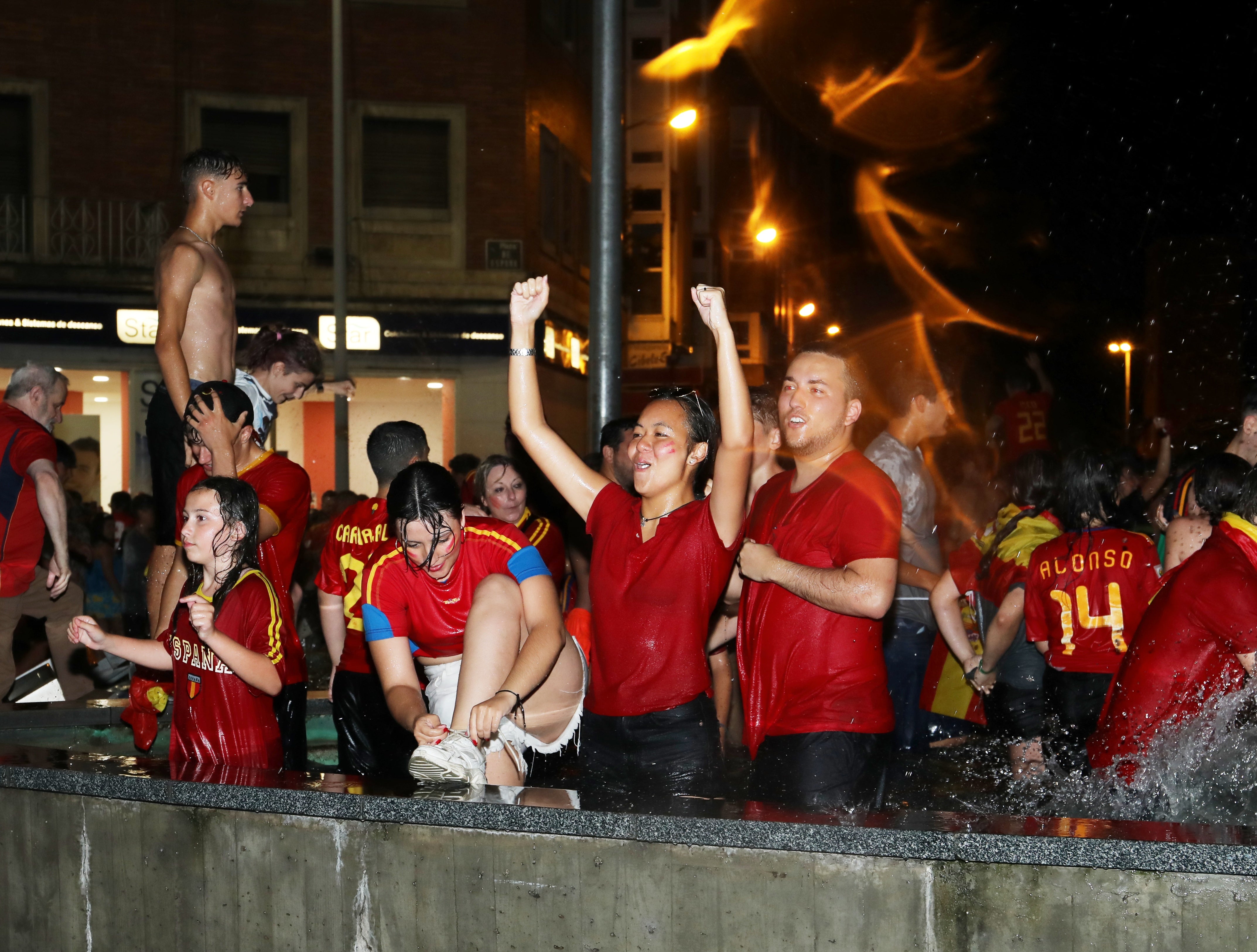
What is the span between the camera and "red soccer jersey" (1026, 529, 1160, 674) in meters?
5.65

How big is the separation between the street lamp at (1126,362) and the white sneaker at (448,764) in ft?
81.2

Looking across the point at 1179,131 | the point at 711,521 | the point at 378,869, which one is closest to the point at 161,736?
the point at 378,869

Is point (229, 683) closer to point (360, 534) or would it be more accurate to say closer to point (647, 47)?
point (360, 534)

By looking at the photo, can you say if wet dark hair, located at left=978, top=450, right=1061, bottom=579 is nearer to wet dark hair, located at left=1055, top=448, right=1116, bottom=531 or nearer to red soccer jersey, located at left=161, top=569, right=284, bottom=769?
wet dark hair, located at left=1055, top=448, right=1116, bottom=531

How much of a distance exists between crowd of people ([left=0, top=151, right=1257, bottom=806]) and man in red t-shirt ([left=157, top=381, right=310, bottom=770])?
16 millimetres

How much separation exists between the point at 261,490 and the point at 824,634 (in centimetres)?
270

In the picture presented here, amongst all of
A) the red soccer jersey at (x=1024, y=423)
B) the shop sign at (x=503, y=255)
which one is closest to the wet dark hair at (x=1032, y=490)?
the red soccer jersey at (x=1024, y=423)

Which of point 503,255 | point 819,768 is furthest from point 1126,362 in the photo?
point 819,768

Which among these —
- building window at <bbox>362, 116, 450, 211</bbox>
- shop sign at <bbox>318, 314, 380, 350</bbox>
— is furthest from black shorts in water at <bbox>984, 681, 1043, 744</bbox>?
building window at <bbox>362, 116, 450, 211</bbox>

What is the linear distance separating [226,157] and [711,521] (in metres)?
3.31

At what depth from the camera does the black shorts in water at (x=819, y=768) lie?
395 cm

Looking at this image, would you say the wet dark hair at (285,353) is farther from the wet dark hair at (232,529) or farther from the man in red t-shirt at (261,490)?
the wet dark hair at (232,529)

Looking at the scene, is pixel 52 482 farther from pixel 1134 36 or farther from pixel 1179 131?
pixel 1179 131

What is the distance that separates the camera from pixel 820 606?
396cm
